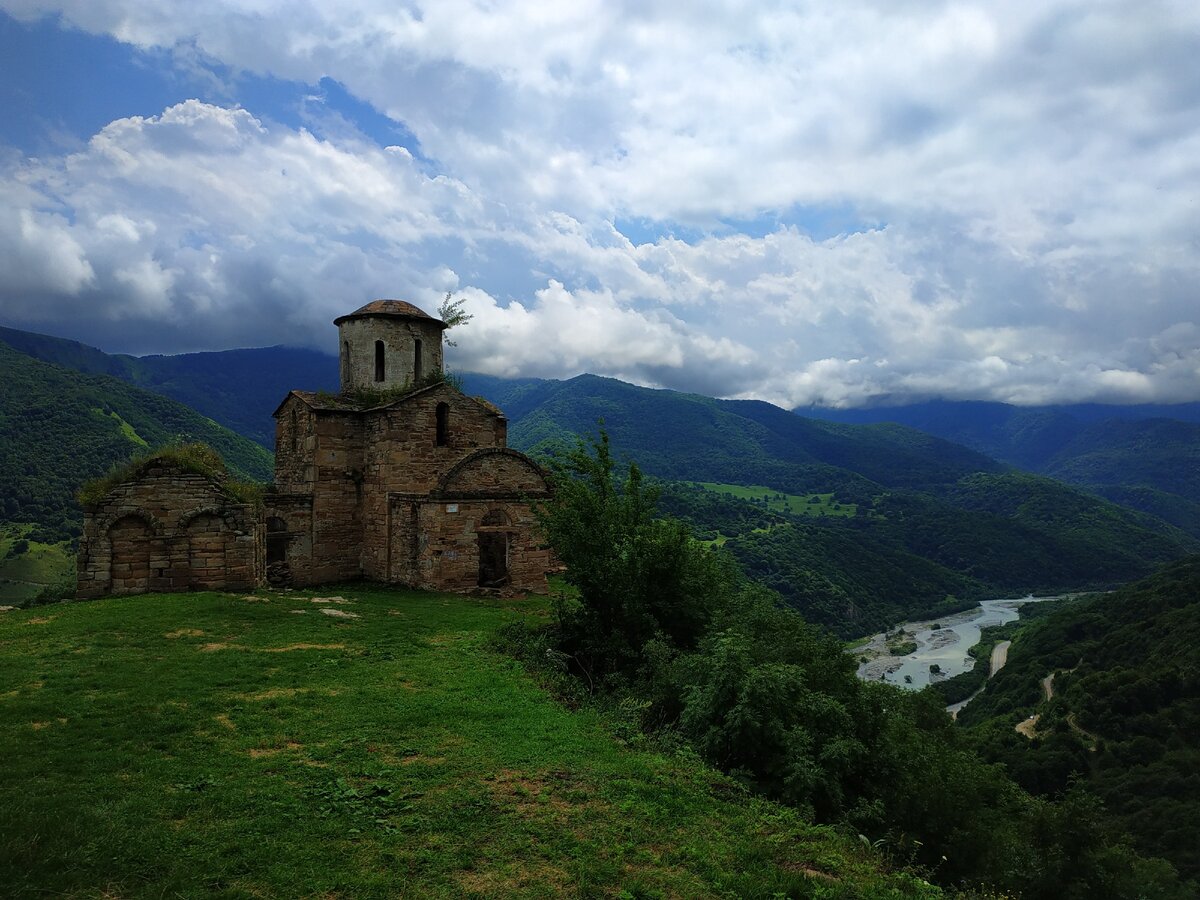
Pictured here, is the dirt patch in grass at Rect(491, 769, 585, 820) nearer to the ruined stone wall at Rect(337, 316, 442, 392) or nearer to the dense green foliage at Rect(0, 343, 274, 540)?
the ruined stone wall at Rect(337, 316, 442, 392)

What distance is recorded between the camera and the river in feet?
271

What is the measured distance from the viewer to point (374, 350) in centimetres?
2416

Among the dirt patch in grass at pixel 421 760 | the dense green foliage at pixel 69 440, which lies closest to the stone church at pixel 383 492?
the dirt patch in grass at pixel 421 760

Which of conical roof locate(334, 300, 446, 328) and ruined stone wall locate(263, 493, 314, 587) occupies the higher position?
conical roof locate(334, 300, 446, 328)

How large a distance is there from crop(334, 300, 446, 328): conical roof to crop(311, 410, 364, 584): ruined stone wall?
412cm

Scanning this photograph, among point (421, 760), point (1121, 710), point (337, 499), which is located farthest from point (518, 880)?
point (1121, 710)

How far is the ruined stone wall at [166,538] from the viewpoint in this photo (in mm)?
16125

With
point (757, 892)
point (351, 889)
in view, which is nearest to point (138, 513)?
point (351, 889)

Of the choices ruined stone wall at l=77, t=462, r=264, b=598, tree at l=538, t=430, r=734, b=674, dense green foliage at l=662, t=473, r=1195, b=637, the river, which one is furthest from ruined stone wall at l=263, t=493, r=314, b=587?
dense green foliage at l=662, t=473, r=1195, b=637

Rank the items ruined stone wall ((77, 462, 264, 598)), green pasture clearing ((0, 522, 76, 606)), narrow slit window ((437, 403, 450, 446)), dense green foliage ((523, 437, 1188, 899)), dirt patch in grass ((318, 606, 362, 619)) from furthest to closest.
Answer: green pasture clearing ((0, 522, 76, 606)), narrow slit window ((437, 403, 450, 446)), ruined stone wall ((77, 462, 264, 598)), dirt patch in grass ((318, 606, 362, 619)), dense green foliage ((523, 437, 1188, 899))

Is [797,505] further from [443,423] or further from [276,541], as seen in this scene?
[276,541]

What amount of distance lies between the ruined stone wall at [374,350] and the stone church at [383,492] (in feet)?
0.12

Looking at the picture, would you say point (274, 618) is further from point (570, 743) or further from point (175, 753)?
point (570, 743)

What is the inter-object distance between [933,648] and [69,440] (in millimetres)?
118479
